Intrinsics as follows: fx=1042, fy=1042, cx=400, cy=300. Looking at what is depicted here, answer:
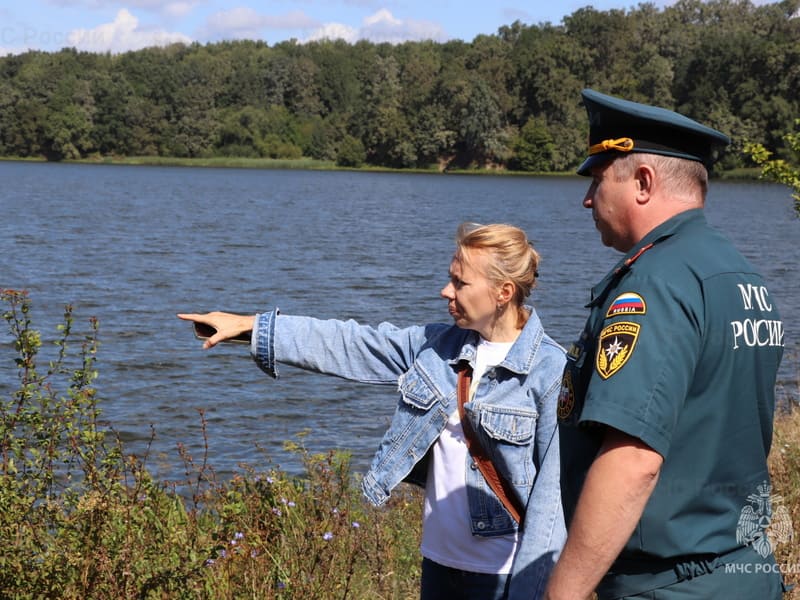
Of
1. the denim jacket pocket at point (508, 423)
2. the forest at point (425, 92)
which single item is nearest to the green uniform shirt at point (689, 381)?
the denim jacket pocket at point (508, 423)

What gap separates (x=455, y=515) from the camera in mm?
3529

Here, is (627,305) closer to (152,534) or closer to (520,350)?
(520,350)

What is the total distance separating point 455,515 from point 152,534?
6.99 ft

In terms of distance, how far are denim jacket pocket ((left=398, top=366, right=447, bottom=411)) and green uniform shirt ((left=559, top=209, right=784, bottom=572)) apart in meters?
1.02

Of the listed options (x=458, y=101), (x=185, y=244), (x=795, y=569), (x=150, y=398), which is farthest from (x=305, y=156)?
(x=795, y=569)

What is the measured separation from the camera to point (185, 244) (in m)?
33.4

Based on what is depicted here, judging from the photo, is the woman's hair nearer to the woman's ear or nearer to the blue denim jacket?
the woman's ear

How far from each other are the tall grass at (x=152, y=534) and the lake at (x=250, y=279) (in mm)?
2259

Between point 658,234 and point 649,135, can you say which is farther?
point 649,135

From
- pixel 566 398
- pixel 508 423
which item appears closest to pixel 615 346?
pixel 566 398

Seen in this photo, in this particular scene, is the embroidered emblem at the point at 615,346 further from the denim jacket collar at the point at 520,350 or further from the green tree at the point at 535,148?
the green tree at the point at 535,148

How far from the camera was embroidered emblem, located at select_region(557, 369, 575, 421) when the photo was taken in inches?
104

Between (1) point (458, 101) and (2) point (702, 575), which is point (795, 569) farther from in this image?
(1) point (458, 101)

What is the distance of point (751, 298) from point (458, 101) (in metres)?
116
